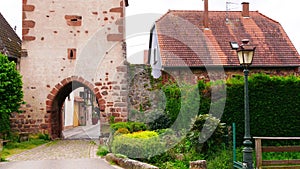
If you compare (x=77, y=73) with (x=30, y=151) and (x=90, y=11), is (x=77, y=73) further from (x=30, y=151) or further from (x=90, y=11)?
(x=30, y=151)

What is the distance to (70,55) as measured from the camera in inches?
747

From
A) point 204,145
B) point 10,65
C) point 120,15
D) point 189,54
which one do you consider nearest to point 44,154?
point 10,65

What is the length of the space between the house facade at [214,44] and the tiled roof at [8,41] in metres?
6.86

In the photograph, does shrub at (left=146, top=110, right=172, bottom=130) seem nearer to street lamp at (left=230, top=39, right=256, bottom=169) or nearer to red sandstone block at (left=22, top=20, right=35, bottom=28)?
street lamp at (left=230, top=39, right=256, bottom=169)

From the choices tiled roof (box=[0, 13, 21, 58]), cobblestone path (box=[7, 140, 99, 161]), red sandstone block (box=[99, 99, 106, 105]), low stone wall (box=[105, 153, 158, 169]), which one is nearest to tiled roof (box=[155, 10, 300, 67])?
red sandstone block (box=[99, 99, 106, 105])

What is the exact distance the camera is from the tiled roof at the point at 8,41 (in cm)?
1913

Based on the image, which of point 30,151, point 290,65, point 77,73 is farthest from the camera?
point 290,65

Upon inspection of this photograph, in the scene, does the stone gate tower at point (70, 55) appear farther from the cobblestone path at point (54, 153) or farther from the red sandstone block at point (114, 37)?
the cobblestone path at point (54, 153)

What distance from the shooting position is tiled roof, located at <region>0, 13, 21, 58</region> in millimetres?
19128

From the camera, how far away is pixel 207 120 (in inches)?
499

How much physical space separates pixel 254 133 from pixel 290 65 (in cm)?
988

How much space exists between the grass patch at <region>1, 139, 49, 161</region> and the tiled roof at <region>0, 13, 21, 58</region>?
428 centimetres

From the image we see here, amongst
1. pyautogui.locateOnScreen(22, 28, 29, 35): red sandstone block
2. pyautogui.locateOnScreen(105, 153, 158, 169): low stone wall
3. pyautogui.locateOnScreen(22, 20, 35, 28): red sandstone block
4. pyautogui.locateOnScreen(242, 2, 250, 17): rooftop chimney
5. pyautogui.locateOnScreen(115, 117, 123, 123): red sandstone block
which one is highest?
pyautogui.locateOnScreen(242, 2, 250, 17): rooftop chimney

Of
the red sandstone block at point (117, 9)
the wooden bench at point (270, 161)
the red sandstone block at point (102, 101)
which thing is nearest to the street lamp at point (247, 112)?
the wooden bench at point (270, 161)
